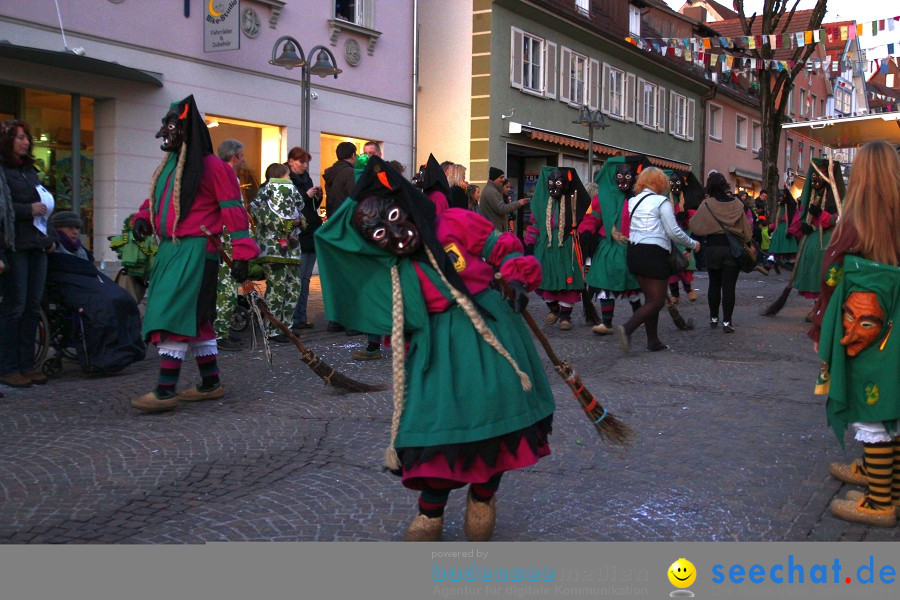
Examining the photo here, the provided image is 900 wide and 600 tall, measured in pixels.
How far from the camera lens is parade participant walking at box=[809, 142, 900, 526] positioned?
4195 mm

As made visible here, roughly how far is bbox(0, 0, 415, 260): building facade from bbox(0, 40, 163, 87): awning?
18mm

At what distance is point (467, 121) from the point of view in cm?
2370

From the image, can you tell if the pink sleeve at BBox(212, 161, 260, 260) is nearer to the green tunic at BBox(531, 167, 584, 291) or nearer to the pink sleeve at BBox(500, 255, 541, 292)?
the pink sleeve at BBox(500, 255, 541, 292)

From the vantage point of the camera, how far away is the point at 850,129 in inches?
451

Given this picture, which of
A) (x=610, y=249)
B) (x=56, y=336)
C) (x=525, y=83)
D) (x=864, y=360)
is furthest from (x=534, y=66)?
(x=864, y=360)

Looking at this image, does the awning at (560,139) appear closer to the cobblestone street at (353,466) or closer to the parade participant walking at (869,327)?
the cobblestone street at (353,466)

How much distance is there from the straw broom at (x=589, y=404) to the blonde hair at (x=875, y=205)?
1306mm

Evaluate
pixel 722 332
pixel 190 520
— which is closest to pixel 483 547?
pixel 190 520

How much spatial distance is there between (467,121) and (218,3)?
30.5ft

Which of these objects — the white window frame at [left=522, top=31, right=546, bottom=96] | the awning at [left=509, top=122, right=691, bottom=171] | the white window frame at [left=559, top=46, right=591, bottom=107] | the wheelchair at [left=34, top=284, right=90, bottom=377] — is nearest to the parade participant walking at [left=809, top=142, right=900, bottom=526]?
the wheelchair at [left=34, top=284, right=90, bottom=377]

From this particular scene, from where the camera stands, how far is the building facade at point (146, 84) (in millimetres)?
13086

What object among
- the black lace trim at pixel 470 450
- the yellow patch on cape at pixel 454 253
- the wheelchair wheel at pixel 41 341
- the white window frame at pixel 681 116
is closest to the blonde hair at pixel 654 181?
the wheelchair wheel at pixel 41 341

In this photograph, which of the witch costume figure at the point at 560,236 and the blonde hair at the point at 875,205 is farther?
the witch costume figure at the point at 560,236

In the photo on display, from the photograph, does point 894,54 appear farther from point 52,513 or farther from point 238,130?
point 52,513
